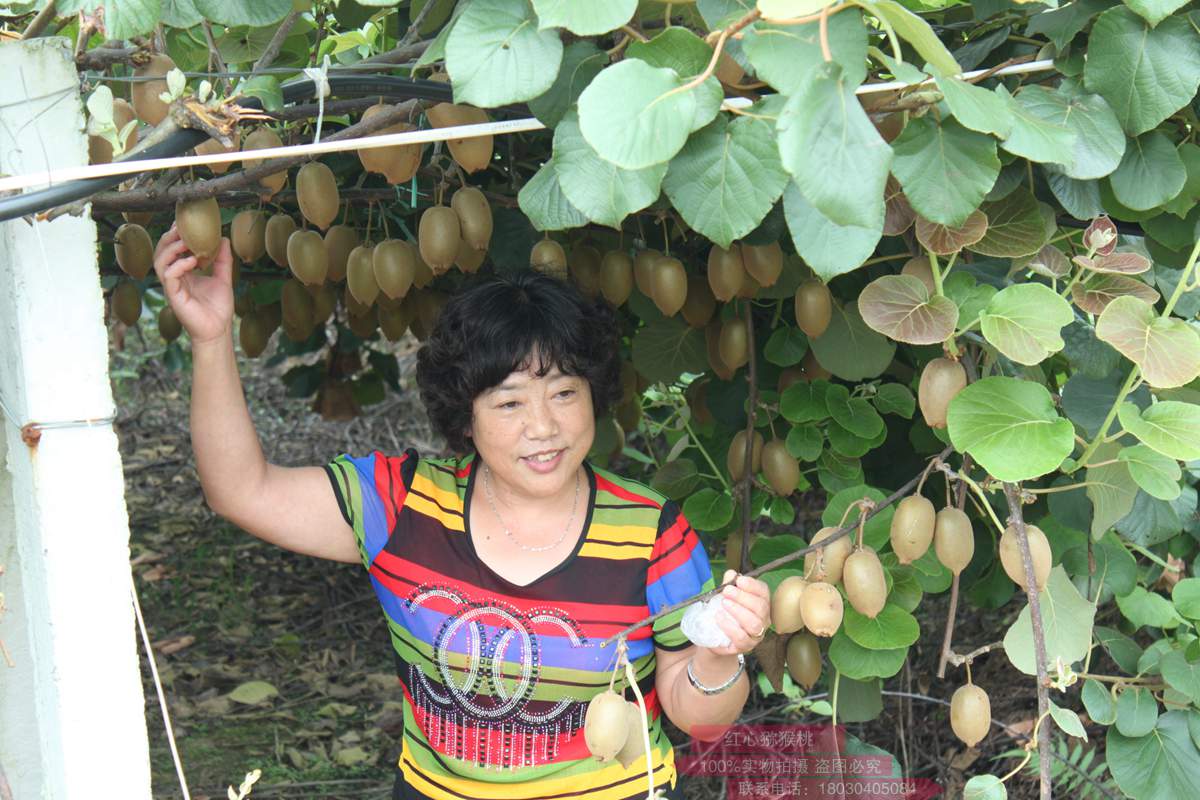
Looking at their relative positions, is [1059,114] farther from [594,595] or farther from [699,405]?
[699,405]

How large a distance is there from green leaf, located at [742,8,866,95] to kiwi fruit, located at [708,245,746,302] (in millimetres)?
617

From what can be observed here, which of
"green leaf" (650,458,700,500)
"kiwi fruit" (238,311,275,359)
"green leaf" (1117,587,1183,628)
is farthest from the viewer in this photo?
"kiwi fruit" (238,311,275,359)

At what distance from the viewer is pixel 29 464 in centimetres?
101

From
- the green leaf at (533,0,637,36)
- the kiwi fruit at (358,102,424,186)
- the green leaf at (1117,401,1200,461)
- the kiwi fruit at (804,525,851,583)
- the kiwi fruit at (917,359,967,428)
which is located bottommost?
the kiwi fruit at (804,525,851,583)

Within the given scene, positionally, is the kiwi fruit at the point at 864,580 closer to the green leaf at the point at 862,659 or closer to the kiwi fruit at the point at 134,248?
the green leaf at the point at 862,659

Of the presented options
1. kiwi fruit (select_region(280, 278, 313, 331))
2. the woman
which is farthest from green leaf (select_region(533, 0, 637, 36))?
kiwi fruit (select_region(280, 278, 313, 331))

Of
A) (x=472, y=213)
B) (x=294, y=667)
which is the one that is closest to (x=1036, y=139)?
(x=472, y=213)

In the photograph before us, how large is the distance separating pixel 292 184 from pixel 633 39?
2.89ft

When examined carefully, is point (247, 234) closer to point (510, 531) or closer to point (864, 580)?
point (510, 531)

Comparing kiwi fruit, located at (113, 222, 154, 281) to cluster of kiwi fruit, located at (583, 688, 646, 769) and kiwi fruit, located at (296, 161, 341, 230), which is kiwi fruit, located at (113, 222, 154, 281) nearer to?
kiwi fruit, located at (296, 161, 341, 230)

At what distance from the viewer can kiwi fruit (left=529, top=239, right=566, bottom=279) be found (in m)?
1.58

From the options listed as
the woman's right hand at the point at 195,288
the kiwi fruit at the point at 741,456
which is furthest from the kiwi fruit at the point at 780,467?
the woman's right hand at the point at 195,288

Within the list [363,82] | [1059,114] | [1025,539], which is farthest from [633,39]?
[1025,539]

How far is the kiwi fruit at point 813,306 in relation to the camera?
1.52 meters
